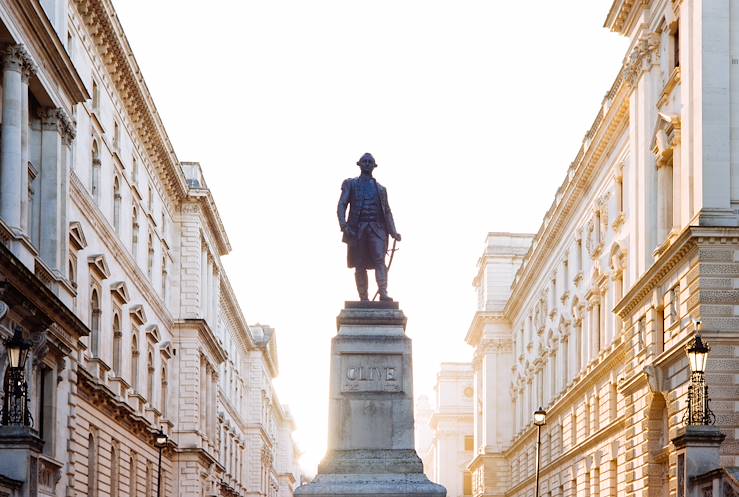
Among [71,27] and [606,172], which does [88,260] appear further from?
[606,172]

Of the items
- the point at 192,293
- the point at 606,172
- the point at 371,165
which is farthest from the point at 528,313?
the point at 371,165

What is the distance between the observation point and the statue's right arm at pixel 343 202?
85.8 feet

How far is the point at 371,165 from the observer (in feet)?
87.7

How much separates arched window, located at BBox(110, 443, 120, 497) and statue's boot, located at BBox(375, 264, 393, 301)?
3042 centimetres

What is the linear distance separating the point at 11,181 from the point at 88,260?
11800 mm

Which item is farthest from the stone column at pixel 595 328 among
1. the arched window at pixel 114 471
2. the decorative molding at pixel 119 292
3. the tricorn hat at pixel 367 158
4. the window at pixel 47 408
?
the tricorn hat at pixel 367 158

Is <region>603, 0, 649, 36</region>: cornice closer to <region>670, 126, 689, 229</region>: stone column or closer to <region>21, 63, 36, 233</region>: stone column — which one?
<region>670, 126, 689, 229</region>: stone column

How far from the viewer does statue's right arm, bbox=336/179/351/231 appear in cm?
2614

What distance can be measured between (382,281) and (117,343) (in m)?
30.5

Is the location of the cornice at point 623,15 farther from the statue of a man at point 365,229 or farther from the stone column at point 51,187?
the statue of a man at point 365,229

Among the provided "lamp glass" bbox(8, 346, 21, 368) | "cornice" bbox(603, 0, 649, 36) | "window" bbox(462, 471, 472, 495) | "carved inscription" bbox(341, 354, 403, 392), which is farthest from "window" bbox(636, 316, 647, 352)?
"window" bbox(462, 471, 472, 495)

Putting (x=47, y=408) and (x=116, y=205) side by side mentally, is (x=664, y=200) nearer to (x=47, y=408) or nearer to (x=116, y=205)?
(x=47, y=408)

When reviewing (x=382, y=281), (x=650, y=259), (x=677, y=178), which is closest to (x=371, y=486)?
(x=382, y=281)

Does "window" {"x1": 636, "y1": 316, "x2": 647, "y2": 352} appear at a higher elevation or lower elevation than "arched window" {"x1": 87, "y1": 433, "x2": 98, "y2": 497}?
higher
